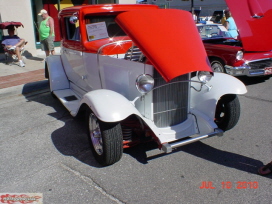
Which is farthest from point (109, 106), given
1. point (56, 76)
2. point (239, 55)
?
point (239, 55)

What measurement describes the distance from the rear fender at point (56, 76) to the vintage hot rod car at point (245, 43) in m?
3.24

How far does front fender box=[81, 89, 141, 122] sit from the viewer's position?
8.91 feet

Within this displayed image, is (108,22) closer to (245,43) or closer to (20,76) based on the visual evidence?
(245,43)

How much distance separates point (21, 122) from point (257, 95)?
4.65 meters

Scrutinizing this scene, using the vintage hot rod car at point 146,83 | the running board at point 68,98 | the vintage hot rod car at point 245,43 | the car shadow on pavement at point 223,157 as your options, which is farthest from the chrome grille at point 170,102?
the running board at point 68,98

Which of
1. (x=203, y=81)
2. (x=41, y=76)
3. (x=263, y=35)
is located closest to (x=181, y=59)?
(x=203, y=81)

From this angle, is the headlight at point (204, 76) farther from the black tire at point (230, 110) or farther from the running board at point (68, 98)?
the running board at point (68, 98)

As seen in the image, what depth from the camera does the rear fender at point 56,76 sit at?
203 inches

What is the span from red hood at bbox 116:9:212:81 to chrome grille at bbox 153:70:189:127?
34cm

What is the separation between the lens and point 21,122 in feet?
14.7

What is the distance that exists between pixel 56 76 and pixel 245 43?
345cm

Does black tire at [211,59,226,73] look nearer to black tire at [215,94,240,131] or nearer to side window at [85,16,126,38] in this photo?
black tire at [215,94,240,131]

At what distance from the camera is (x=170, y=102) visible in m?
3.24

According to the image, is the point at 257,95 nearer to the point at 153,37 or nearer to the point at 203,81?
the point at 203,81
